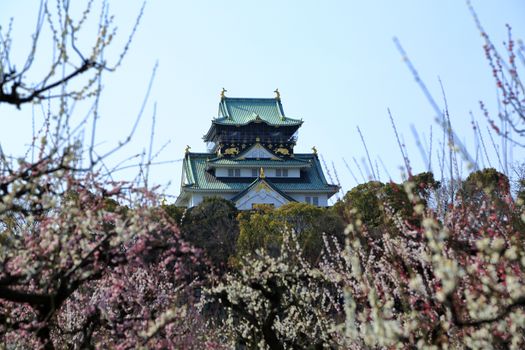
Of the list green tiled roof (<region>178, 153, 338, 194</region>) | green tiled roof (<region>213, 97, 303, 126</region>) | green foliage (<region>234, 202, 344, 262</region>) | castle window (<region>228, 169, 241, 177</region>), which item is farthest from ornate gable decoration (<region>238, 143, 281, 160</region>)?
green foliage (<region>234, 202, 344, 262</region>)

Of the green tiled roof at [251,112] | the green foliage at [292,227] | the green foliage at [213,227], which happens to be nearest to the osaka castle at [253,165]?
the green tiled roof at [251,112]

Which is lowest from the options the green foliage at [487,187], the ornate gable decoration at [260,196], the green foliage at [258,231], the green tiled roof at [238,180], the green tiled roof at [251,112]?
the green foliage at [487,187]

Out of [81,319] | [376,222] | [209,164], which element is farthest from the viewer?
[209,164]

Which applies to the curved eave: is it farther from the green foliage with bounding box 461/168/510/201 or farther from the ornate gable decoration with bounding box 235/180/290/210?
the green foliage with bounding box 461/168/510/201

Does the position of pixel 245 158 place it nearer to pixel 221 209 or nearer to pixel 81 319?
pixel 221 209

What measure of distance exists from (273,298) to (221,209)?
2541 cm

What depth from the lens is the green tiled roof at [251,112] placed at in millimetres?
52469

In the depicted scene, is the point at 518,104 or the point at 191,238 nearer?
the point at 518,104

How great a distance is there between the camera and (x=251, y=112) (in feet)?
178

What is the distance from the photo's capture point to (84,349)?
6.23 metres

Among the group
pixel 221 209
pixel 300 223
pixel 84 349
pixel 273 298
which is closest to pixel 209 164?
pixel 221 209

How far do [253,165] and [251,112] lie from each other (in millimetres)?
6058

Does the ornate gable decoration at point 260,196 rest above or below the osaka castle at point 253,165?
below

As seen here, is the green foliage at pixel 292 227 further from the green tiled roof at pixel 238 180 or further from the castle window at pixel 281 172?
the castle window at pixel 281 172
